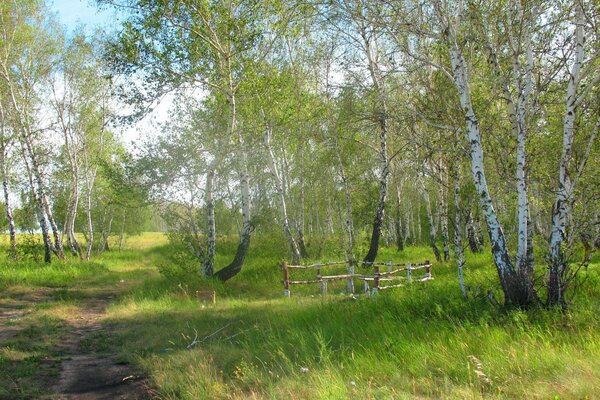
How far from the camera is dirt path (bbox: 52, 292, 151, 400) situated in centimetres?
614

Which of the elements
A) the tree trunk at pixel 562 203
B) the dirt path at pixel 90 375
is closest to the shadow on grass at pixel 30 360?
the dirt path at pixel 90 375

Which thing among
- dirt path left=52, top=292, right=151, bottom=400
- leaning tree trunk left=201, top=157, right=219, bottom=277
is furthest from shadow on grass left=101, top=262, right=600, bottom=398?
leaning tree trunk left=201, top=157, right=219, bottom=277

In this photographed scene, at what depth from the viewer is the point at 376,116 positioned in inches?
Answer: 344

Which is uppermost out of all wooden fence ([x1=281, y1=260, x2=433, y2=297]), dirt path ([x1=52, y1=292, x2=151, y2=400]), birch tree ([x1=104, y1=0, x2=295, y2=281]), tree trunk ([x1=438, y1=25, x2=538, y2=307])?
birch tree ([x1=104, y1=0, x2=295, y2=281])

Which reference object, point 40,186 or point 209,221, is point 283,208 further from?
point 40,186

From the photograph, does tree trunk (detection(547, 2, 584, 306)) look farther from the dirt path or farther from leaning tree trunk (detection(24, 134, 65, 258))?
leaning tree trunk (detection(24, 134, 65, 258))

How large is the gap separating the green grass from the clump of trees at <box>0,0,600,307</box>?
1.12 metres

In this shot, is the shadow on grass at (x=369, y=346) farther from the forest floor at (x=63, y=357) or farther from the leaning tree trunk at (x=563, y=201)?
the leaning tree trunk at (x=563, y=201)

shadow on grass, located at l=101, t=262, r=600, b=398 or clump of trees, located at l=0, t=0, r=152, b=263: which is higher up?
clump of trees, located at l=0, t=0, r=152, b=263

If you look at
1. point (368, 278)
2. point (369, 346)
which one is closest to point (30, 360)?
point (369, 346)

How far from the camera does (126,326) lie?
10.5 m

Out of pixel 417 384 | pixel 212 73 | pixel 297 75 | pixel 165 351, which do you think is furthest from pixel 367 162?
pixel 417 384

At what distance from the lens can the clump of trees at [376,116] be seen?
7691mm

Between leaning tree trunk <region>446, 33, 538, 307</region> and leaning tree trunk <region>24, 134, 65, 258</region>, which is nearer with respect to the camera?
leaning tree trunk <region>446, 33, 538, 307</region>
